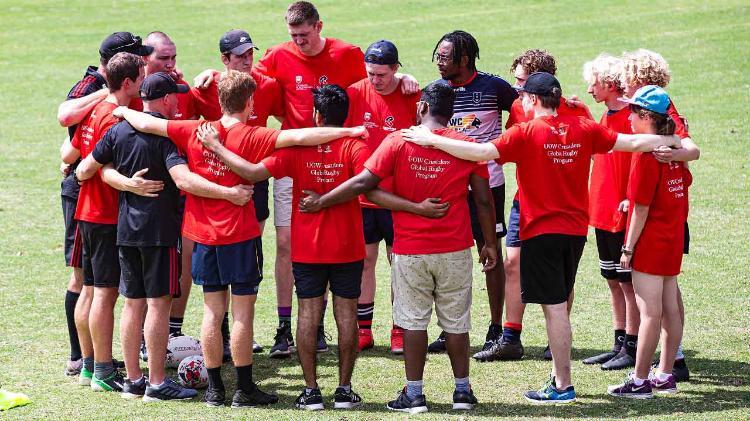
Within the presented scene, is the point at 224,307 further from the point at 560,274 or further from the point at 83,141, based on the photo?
the point at 560,274

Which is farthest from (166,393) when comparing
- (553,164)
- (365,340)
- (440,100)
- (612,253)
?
(612,253)

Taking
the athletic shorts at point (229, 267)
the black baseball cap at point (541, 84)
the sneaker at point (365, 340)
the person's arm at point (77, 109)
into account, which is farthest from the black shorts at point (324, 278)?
the person's arm at point (77, 109)

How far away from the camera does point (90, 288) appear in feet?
27.9

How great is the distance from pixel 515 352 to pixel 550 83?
8.02ft

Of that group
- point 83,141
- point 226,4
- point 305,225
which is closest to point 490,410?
point 305,225

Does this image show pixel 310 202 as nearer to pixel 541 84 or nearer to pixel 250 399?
pixel 250 399

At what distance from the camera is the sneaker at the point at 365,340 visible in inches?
372

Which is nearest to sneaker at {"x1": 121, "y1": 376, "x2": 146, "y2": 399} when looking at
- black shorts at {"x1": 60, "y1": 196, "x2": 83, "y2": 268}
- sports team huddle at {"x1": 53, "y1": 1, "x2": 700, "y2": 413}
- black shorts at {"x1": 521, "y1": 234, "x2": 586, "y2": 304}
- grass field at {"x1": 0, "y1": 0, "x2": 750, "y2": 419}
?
sports team huddle at {"x1": 53, "y1": 1, "x2": 700, "y2": 413}

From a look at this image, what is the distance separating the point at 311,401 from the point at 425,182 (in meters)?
1.76

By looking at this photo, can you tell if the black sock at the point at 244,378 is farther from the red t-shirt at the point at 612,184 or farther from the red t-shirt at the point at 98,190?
the red t-shirt at the point at 612,184

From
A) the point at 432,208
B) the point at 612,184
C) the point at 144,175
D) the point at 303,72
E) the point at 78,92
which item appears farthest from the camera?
the point at 303,72

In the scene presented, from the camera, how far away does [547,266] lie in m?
7.79

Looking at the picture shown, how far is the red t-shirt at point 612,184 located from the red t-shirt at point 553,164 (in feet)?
2.89

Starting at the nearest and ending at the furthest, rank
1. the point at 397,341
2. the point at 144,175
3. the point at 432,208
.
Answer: the point at 432,208 < the point at 144,175 < the point at 397,341
